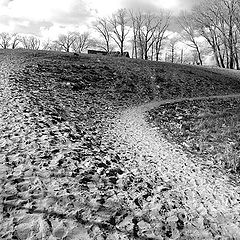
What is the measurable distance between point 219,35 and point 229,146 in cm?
3378

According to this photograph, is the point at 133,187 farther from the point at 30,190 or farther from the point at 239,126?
the point at 239,126

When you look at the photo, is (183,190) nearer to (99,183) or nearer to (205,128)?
(99,183)

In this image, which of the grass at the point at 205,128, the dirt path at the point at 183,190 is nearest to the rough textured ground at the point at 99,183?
the dirt path at the point at 183,190

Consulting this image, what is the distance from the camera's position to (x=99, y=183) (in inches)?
155

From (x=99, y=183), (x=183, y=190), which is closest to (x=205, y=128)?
(x=183, y=190)

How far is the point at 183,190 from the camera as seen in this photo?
414cm

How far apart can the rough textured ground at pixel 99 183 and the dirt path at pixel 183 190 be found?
0.05 ft

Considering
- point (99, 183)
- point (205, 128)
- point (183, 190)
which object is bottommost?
point (183, 190)

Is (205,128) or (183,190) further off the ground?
(205,128)

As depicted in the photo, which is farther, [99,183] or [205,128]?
[205,128]

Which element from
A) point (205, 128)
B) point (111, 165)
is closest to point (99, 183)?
point (111, 165)

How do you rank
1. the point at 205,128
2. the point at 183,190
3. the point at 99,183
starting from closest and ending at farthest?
the point at 99,183
the point at 183,190
the point at 205,128

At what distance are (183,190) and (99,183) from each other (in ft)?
5.49

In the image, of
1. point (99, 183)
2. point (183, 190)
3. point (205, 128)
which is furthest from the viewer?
point (205, 128)
